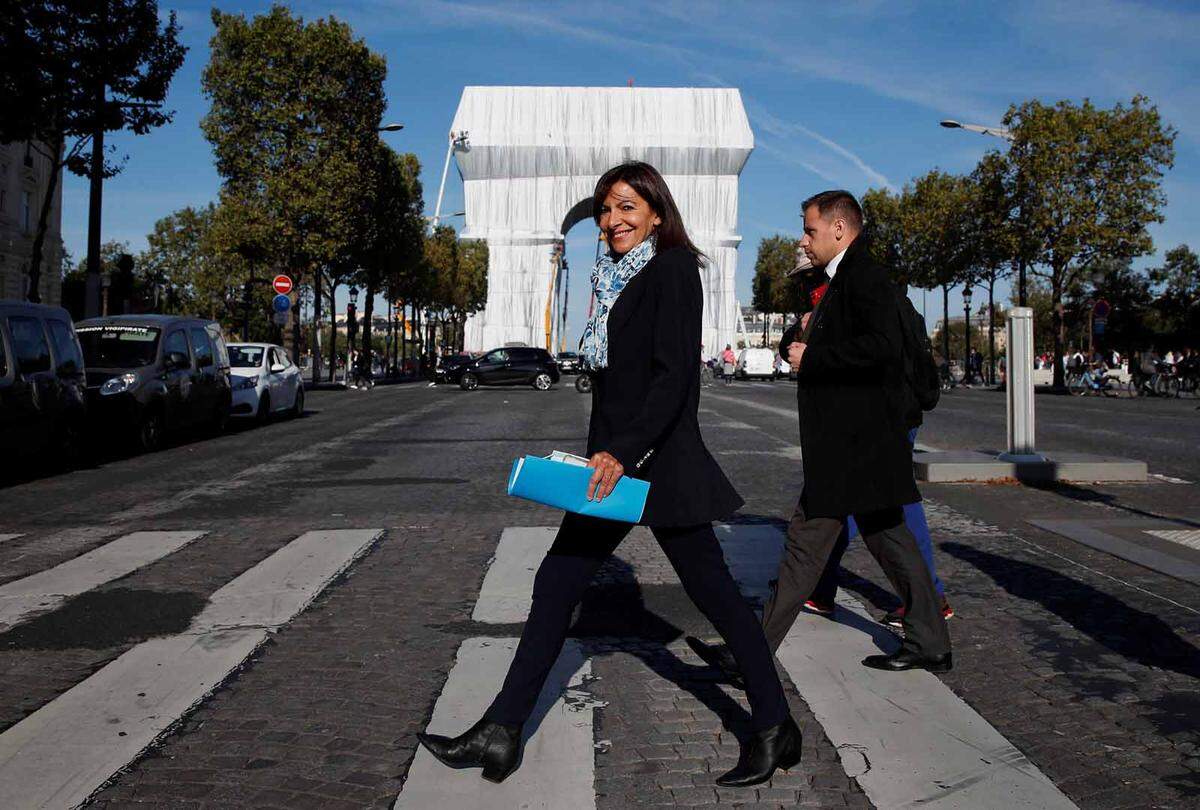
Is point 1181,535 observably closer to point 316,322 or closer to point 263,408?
point 263,408

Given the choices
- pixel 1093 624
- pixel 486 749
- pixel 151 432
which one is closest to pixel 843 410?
pixel 486 749

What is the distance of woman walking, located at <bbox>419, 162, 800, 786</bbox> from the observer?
10.8 feet

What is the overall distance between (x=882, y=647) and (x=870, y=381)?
1183 mm

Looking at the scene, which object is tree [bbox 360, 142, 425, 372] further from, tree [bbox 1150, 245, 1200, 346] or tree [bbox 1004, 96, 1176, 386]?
tree [bbox 1150, 245, 1200, 346]

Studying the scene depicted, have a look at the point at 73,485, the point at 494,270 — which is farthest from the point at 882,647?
the point at 494,270

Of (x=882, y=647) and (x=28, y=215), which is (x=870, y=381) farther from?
(x=28, y=215)

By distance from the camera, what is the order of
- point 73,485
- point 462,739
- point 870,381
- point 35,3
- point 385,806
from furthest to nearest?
point 35,3, point 73,485, point 870,381, point 462,739, point 385,806

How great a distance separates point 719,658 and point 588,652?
63cm

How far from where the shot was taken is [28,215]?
46.1 metres

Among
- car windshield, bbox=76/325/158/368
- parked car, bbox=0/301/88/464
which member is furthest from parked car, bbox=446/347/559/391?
parked car, bbox=0/301/88/464

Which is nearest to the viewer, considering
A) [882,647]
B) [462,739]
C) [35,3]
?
[462,739]

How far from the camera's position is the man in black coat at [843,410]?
409 cm

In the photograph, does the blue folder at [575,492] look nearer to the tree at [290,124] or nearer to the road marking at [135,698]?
the road marking at [135,698]

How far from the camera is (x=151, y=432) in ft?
48.9
